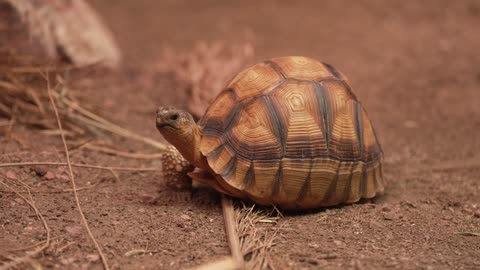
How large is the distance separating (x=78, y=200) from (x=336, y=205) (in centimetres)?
140

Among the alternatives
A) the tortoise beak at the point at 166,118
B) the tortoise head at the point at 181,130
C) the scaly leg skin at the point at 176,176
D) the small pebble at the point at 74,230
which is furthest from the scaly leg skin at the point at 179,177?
the small pebble at the point at 74,230

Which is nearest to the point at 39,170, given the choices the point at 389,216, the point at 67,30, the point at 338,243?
the point at 338,243

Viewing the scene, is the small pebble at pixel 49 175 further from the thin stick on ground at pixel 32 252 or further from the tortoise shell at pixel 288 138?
the tortoise shell at pixel 288 138

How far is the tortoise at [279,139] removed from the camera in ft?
8.96

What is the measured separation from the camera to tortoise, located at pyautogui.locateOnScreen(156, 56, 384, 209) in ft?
8.96

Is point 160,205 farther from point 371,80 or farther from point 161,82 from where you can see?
point 371,80

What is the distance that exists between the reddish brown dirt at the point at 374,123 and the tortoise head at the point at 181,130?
316 mm

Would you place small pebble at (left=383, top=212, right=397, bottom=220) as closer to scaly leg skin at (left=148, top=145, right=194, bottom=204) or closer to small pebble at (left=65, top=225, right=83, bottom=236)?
scaly leg skin at (left=148, top=145, right=194, bottom=204)

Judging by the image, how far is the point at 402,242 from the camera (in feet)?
8.38

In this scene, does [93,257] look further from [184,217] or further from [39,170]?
[39,170]

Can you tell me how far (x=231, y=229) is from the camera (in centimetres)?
252

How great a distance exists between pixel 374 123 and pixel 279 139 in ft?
7.99

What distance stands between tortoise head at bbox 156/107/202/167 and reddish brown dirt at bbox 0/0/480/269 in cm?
32

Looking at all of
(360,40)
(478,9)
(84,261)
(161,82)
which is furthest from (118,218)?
(478,9)
